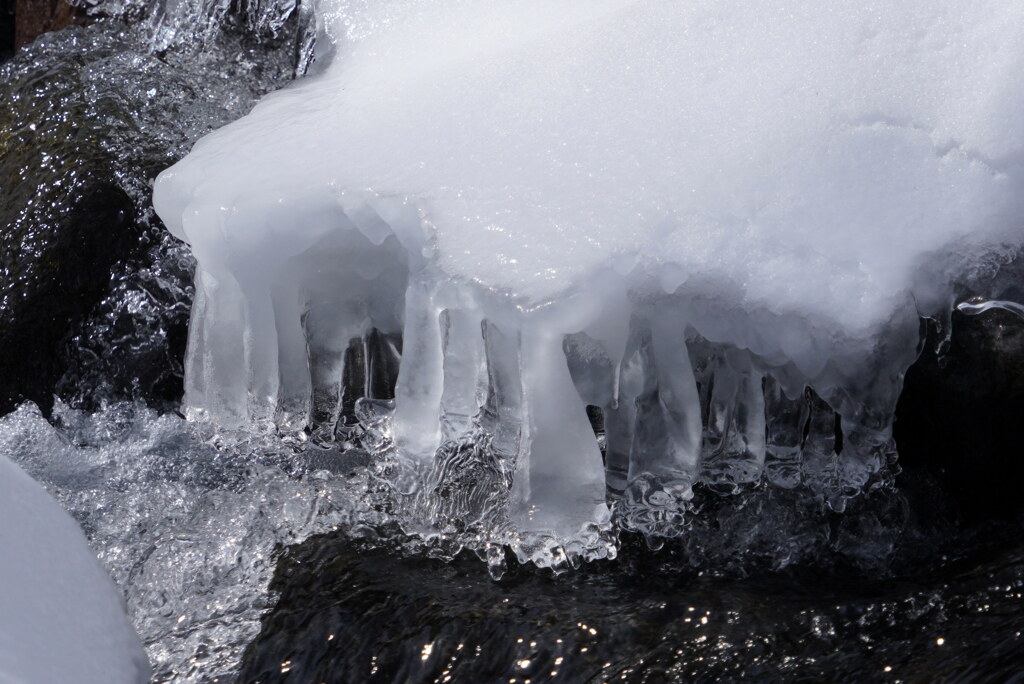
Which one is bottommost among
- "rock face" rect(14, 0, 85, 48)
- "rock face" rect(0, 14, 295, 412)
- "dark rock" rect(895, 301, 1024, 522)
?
"dark rock" rect(895, 301, 1024, 522)

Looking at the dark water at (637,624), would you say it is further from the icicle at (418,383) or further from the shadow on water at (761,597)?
the icicle at (418,383)

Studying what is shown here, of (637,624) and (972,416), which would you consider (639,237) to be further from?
(972,416)

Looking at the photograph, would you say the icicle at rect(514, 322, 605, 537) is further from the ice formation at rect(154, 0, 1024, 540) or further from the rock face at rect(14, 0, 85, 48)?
the rock face at rect(14, 0, 85, 48)

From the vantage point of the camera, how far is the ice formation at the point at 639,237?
72.6 inches

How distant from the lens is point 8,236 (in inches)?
111

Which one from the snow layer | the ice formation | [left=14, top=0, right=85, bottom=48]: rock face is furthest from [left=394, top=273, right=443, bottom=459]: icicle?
[left=14, top=0, right=85, bottom=48]: rock face

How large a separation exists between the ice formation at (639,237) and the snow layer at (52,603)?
600 mm

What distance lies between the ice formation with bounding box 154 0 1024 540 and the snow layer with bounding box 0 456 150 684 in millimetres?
600

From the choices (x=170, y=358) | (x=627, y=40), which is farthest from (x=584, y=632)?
(x=170, y=358)

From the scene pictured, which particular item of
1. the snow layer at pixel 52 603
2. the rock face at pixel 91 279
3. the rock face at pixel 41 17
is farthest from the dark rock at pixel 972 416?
the rock face at pixel 41 17

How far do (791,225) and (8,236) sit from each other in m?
1.96

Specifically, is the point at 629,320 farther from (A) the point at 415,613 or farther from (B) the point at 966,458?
(B) the point at 966,458

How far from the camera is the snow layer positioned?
1.54 m

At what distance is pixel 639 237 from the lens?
6.04ft
